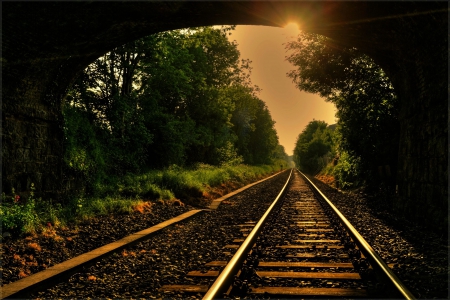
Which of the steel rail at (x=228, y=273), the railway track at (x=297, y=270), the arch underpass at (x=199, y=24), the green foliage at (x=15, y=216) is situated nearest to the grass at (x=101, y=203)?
the green foliage at (x=15, y=216)

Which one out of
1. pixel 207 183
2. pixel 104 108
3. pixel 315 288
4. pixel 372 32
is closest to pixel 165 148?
pixel 207 183

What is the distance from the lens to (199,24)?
7781 mm

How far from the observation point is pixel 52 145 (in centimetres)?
873

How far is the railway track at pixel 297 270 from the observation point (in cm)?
348

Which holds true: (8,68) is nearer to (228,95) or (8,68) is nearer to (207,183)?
(207,183)

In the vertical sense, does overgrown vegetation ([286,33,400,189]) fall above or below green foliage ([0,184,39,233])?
above

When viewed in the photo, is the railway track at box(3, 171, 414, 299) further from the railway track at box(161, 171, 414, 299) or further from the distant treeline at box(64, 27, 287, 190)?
the distant treeline at box(64, 27, 287, 190)

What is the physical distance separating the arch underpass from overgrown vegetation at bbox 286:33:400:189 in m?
3.69

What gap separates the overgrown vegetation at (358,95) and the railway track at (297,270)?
24.5 feet

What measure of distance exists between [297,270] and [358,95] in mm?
10409

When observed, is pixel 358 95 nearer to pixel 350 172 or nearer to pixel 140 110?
pixel 350 172

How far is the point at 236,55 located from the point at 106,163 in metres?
24.0

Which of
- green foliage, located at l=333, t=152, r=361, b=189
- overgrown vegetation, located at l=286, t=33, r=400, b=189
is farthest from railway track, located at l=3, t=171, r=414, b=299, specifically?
green foliage, located at l=333, t=152, r=361, b=189

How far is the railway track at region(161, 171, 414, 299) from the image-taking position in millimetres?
3479
